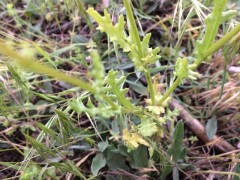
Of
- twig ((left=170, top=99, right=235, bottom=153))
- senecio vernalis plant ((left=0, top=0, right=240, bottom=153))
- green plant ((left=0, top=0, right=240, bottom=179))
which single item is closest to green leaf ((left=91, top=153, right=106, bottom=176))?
green plant ((left=0, top=0, right=240, bottom=179))

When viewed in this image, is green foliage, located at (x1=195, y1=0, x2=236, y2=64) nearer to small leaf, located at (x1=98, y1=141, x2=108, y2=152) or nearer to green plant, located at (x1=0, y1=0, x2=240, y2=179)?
green plant, located at (x1=0, y1=0, x2=240, y2=179)

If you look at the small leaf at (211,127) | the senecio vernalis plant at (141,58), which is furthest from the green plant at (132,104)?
the small leaf at (211,127)

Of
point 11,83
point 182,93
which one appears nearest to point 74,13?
point 11,83

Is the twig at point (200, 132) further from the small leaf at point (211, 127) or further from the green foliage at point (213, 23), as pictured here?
the green foliage at point (213, 23)

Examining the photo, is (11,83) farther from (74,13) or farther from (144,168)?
(144,168)

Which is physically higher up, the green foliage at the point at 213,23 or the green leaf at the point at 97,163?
the green foliage at the point at 213,23

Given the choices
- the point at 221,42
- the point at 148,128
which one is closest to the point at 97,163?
the point at 148,128
